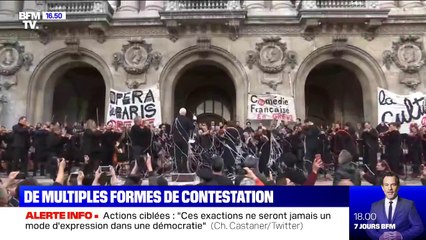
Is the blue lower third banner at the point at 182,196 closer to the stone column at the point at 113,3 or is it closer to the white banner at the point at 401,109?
the white banner at the point at 401,109

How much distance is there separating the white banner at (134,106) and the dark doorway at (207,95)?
540 cm

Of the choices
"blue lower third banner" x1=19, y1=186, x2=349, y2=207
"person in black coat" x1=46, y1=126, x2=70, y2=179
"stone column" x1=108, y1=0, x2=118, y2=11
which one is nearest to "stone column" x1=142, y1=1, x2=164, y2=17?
"stone column" x1=108, y1=0, x2=118, y2=11

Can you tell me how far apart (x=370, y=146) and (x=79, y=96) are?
17175mm

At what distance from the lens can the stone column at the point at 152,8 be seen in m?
22.9

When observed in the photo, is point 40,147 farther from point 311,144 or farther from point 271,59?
point 271,59

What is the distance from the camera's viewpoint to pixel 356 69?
22891 millimetres

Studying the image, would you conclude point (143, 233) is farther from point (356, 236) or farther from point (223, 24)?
point (223, 24)

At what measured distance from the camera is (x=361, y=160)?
1614 centimetres

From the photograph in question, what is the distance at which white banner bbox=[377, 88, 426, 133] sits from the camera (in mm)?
19719

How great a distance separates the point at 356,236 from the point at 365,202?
0.50m

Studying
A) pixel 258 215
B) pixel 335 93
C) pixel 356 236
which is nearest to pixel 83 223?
pixel 258 215

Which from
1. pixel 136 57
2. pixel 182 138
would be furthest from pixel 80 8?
pixel 182 138

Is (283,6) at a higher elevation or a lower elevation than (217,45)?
higher

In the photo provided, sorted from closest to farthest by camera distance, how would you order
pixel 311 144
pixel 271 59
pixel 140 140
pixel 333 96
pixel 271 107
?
pixel 140 140 < pixel 311 144 < pixel 271 107 < pixel 271 59 < pixel 333 96
